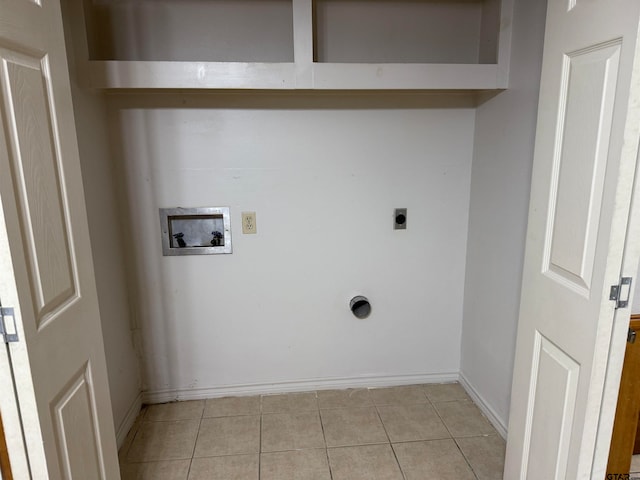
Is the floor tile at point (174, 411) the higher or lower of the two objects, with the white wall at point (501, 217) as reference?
lower

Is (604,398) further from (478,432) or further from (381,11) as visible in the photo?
(381,11)

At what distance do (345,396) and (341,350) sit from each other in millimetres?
269

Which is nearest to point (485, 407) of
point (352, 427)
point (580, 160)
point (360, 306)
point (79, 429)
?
point (352, 427)

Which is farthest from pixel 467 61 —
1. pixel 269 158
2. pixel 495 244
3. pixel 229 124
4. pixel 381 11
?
pixel 229 124

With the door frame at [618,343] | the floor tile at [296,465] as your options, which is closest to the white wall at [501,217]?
the door frame at [618,343]

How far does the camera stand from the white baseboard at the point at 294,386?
241 centimetres

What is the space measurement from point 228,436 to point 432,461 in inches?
40.4

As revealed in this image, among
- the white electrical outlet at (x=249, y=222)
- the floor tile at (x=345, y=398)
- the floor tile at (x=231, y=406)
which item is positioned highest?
the white electrical outlet at (x=249, y=222)

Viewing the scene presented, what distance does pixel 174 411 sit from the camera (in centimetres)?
232

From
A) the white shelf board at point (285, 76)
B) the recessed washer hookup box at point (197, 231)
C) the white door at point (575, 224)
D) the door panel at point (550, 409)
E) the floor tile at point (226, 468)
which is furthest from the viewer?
the recessed washer hookup box at point (197, 231)

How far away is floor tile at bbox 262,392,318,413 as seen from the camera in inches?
91.5

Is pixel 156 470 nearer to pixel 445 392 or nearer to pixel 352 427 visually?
pixel 352 427

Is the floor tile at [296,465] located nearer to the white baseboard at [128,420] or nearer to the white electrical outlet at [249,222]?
the white baseboard at [128,420]

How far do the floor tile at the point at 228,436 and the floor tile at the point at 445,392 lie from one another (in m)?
1.04
